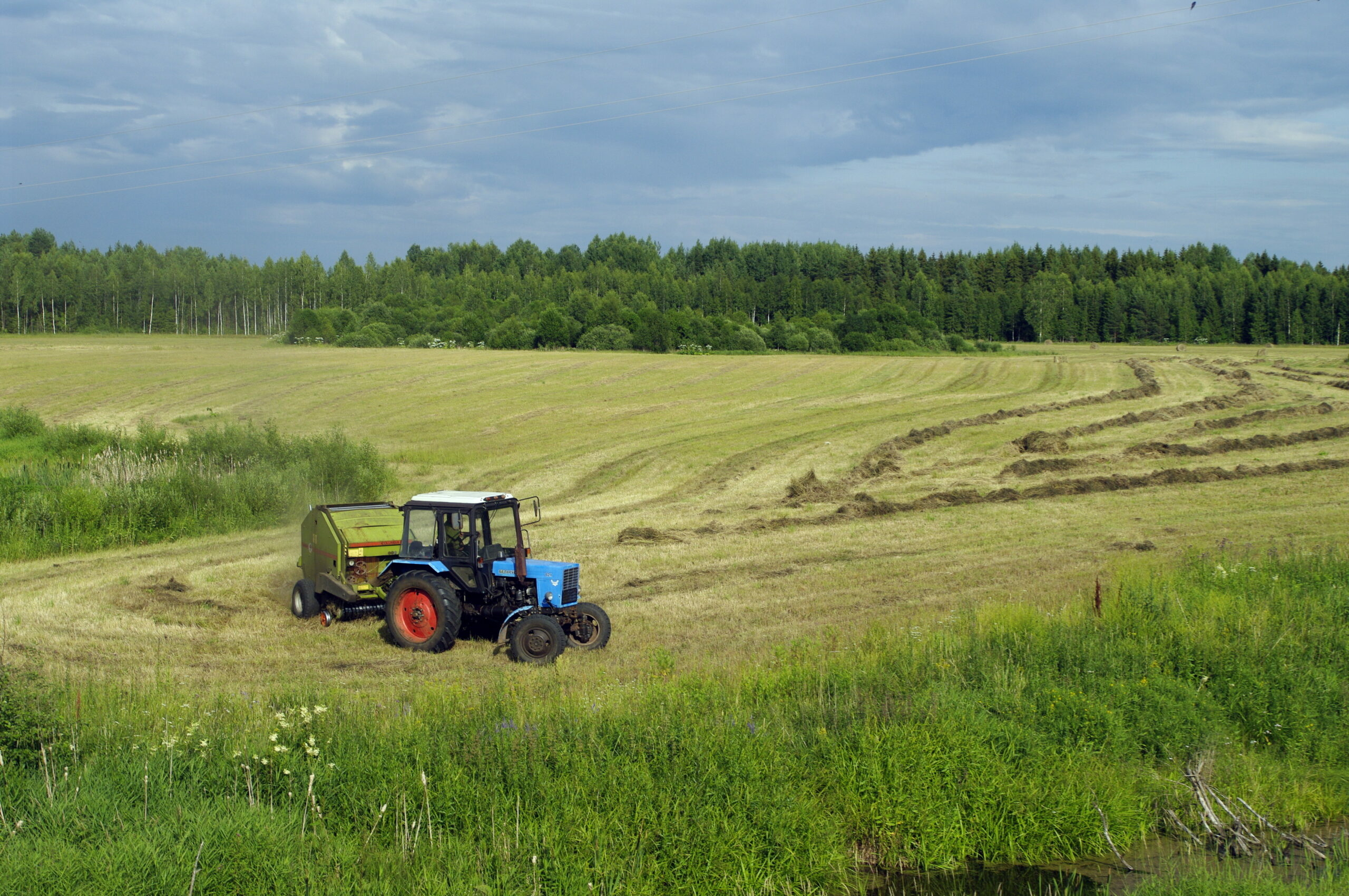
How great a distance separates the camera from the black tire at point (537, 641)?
1112cm

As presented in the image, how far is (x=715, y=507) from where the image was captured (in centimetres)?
2269

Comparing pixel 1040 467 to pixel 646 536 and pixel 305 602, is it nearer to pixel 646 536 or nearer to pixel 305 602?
pixel 646 536

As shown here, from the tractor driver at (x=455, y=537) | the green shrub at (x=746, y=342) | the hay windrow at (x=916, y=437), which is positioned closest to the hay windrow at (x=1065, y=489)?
the hay windrow at (x=916, y=437)

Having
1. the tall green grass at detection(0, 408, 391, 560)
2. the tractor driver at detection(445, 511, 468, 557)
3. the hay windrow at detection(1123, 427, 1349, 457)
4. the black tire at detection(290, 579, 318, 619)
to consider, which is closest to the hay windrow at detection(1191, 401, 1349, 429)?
the hay windrow at detection(1123, 427, 1349, 457)

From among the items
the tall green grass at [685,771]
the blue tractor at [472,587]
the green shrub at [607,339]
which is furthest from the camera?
the green shrub at [607,339]

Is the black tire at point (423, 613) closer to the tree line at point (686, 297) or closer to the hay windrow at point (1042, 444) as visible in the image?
the hay windrow at point (1042, 444)

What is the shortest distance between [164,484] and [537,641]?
43.3 ft

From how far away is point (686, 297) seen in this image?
12512 cm

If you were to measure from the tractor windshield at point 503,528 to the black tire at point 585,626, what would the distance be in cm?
116

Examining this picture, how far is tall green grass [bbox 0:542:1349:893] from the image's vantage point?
20.6ft

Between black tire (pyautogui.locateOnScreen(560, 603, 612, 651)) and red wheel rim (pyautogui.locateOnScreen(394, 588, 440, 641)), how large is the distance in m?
1.61

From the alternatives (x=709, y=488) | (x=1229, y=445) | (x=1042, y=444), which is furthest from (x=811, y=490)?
(x=1229, y=445)

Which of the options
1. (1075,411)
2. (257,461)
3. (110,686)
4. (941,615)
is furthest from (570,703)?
(1075,411)

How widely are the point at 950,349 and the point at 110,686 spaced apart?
89385 millimetres
